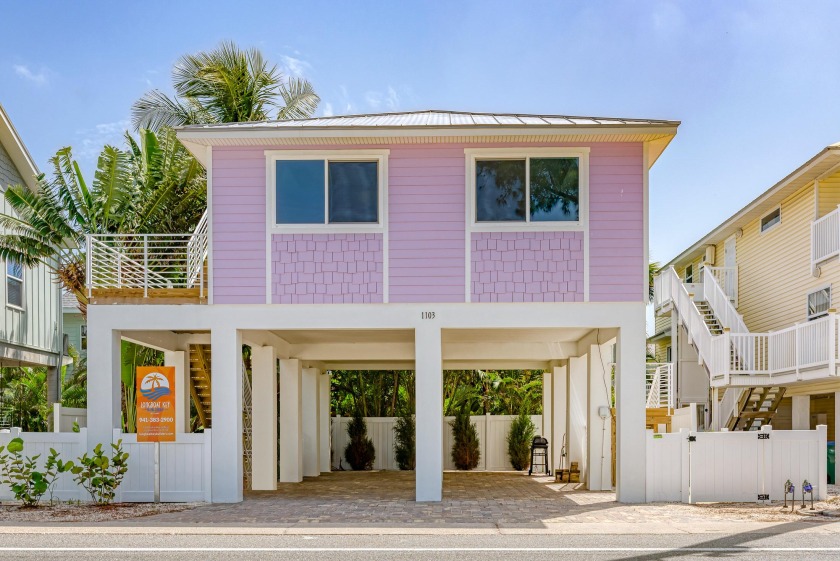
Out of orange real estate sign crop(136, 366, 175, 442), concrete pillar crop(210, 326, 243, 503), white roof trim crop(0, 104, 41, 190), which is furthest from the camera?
white roof trim crop(0, 104, 41, 190)

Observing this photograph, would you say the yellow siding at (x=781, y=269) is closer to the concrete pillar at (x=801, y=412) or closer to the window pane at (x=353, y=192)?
the concrete pillar at (x=801, y=412)

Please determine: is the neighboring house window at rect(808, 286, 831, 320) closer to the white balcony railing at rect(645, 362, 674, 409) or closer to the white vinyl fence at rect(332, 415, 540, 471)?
the white balcony railing at rect(645, 362, 674, 409)

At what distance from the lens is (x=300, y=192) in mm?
16422

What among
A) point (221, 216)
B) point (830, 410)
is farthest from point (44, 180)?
point (830, 410)

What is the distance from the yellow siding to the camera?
882 inches

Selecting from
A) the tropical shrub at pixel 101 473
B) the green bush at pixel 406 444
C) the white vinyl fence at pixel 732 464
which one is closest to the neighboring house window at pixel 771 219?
the white vinyl fence at pixel 732 464

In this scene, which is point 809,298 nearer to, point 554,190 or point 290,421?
point 554,190

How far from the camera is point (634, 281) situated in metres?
16.2

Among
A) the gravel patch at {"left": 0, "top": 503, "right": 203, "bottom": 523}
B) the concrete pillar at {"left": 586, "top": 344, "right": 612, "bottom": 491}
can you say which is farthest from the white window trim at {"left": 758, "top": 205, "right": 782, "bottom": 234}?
the gravel patch at {"left": 0, "top": 503, "right": 203, "bottom": 523}

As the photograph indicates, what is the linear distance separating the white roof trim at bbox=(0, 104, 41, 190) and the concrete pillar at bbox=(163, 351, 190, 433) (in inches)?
289

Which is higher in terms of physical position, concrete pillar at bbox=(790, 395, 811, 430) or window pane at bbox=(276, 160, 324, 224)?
window pane at bbox=(276, 160, 324, 224)

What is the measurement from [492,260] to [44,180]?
37.7ft

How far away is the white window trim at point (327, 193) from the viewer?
53.5 ft

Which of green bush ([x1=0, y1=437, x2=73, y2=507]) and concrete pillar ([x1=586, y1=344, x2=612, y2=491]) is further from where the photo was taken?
concrete pillar ([x1=586, y1=344, x2=612, y2=491])
